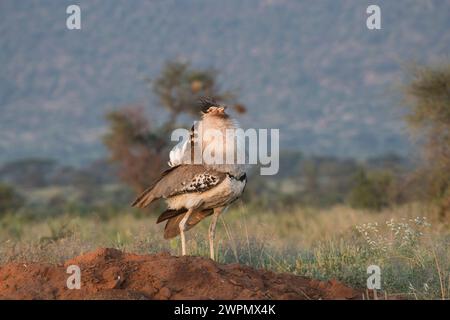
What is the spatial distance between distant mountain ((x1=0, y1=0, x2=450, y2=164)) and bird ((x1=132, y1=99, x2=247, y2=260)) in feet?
228

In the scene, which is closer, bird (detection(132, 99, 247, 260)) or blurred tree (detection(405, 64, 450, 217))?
bird (detection(132, 99, 247, 260))

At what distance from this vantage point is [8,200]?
27062mm

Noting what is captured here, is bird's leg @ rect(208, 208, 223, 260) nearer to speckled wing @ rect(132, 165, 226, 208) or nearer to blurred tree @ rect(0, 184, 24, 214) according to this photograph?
speckled wing @ rect(132, 165, 226, 208)

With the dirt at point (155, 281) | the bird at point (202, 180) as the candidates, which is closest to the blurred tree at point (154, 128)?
the bird at point (202, 180)

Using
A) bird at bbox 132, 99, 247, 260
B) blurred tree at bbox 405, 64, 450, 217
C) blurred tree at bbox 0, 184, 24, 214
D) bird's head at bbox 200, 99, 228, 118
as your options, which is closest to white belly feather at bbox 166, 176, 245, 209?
bird at bbox 132, 99, 247, 260

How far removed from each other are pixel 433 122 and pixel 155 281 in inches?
450

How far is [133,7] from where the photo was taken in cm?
11050

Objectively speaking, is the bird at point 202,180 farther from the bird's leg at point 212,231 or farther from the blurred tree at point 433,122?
the blurred tree at point 433,122

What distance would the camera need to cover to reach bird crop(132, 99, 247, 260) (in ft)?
29.4

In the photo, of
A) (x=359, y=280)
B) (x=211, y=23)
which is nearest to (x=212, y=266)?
(x=359, y=280)

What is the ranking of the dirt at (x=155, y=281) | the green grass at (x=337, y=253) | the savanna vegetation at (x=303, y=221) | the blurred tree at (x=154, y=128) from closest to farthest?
the dirt at (x=155, y=281)
the green grass at (x=337, y=253)
the savanna vegetation at (x=303, y=221)
the blurred tree at (x=154, y=128)

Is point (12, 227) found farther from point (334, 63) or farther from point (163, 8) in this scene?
point (163, 8)

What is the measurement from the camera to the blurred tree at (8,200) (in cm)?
2675
